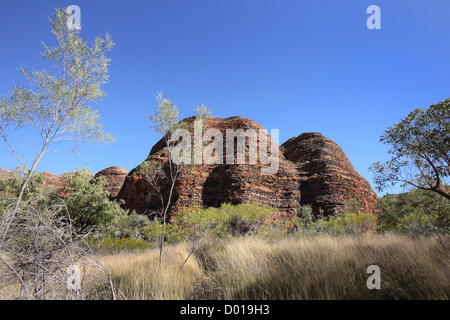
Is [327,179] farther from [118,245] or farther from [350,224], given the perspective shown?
[118,245]

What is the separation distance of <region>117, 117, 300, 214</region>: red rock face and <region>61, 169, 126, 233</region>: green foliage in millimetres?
13643

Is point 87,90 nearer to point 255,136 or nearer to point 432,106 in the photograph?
point 432,106

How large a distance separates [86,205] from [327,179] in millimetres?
31647

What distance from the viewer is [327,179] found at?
33.6 meters

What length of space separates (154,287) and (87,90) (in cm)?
685

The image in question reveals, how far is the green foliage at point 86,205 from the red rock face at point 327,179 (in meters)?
26.9

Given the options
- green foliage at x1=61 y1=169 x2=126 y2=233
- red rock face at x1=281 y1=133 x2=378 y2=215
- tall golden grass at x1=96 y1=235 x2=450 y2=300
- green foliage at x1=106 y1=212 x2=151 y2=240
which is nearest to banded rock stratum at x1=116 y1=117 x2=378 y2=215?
red rock face at x1=281 y1=133 x2=378 y2=215

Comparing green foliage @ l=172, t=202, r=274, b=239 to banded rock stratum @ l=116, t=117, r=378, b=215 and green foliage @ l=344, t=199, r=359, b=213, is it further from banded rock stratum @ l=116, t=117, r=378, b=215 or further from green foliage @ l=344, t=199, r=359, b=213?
green foliage @ l=344, t=199, r=359, b=213

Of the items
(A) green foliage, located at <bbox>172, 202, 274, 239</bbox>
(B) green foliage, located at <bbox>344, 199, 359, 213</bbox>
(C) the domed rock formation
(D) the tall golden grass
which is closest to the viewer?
(D) the tall golden grass

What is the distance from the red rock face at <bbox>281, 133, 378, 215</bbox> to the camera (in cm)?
3181

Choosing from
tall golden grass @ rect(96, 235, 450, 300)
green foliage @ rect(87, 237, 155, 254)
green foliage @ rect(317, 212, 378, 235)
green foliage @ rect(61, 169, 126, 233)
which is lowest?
green foliage @ rect(87, 237, 155, 254)

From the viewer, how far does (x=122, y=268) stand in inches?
285

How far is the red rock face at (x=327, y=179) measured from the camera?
104ft
